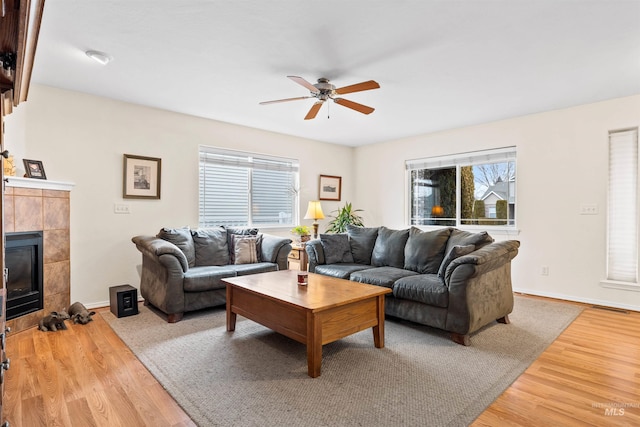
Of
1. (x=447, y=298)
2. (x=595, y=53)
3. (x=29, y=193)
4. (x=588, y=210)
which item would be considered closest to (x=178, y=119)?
(x=29, y=193)

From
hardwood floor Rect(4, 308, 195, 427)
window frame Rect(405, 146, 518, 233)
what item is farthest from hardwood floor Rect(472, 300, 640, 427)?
window frame Rect(405, 146, 518, 233)

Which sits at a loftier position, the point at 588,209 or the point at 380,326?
the point at 588,209

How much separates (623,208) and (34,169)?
20.9 ft

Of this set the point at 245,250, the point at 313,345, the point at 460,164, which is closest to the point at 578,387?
the point at 313,345

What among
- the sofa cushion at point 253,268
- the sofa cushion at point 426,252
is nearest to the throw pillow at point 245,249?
the sofa cushion at point 253,268

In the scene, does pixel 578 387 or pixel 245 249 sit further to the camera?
pixel 245 249

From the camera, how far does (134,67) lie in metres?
3.04

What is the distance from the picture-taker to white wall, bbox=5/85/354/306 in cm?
354

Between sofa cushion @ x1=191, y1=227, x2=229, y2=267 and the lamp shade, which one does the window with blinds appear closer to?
the lamp shade

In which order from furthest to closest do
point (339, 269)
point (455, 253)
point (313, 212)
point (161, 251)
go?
point (313, 212), point (339, 269), point (161, 251), point (455, 253)

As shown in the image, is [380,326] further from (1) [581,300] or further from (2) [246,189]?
(2) [246,189]

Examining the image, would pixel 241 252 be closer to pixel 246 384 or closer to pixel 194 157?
pixel 194 157

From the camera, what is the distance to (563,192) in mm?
4262

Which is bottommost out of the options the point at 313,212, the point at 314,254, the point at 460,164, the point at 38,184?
the point at 314,254
